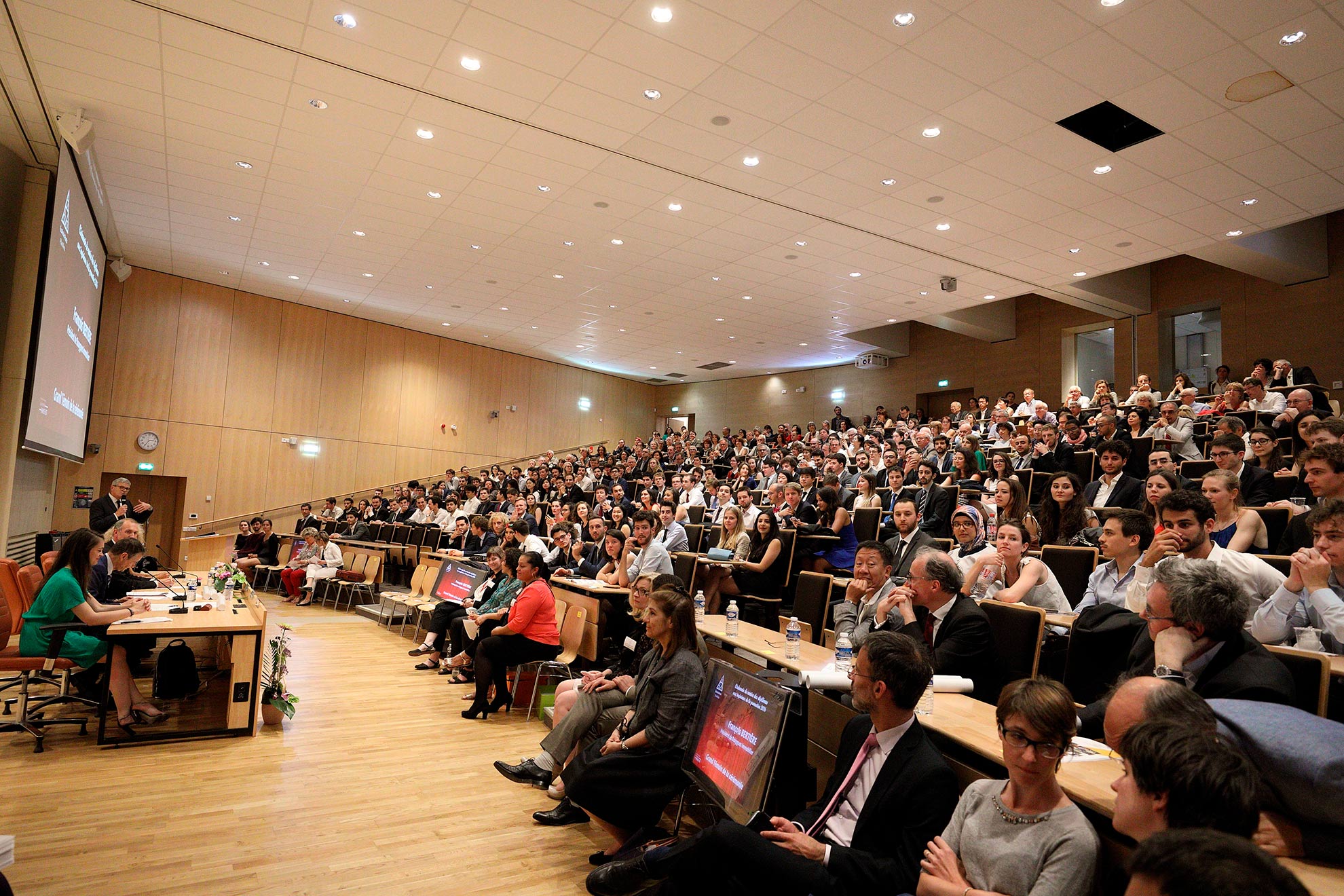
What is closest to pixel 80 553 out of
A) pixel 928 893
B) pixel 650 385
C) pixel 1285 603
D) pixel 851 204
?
pixel 928 893

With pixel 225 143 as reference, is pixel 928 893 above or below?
below

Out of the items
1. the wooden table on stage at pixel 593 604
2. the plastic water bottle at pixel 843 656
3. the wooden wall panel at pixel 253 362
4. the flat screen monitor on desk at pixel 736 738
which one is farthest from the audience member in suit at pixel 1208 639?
the wooden wall panel at pixel 253 362

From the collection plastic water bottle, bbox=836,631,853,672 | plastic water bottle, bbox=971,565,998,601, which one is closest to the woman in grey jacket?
plastic water bottle, bbox=836,631,853,672

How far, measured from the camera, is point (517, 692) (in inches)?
206

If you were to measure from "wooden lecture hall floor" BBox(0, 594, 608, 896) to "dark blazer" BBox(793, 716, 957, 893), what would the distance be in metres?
1.38

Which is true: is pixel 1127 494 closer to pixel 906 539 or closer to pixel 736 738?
pixel 906 539

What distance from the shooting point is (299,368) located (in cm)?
1406

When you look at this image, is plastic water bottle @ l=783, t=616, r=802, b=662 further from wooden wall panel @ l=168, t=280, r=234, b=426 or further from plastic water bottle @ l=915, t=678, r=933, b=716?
wooden wall panel @ l=168, t=280, r=234, b=426

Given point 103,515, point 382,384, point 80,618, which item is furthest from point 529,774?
point 382,384

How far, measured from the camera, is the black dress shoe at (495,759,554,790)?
3742 mm

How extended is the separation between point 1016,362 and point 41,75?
545 inches

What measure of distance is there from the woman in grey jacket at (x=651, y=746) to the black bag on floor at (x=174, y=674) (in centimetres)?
333

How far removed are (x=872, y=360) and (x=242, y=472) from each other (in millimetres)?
12497

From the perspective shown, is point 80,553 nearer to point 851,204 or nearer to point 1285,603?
point 1285,603
